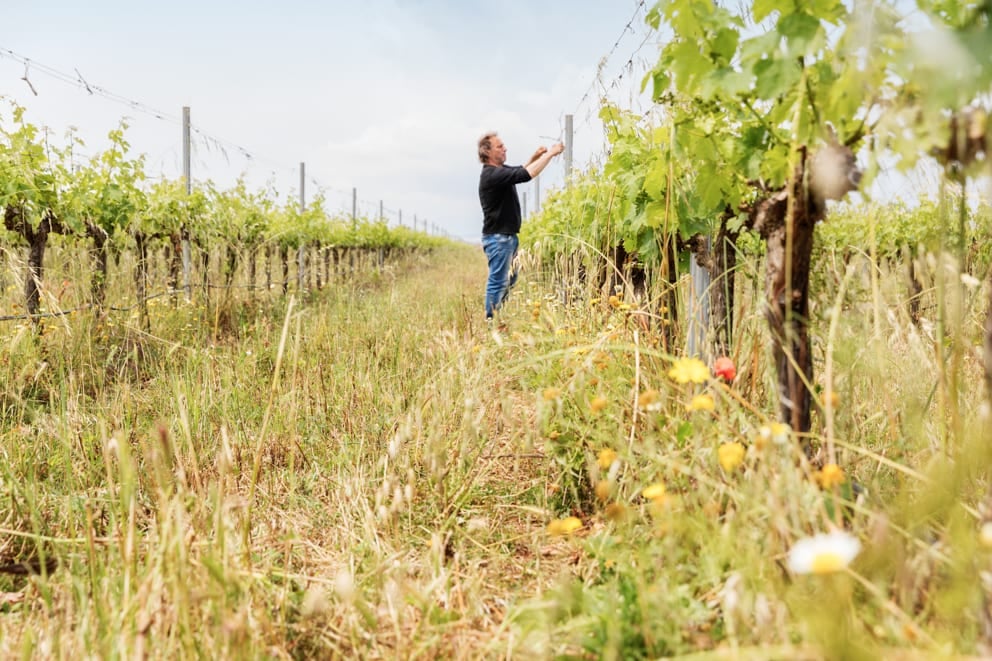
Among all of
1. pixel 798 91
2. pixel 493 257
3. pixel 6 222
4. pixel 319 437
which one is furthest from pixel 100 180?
pixel 798 91

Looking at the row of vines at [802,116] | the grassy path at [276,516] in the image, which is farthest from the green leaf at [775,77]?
the grassy path at [276,516]

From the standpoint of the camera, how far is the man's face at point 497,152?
18.6 ft

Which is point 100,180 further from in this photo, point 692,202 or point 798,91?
point 798,91

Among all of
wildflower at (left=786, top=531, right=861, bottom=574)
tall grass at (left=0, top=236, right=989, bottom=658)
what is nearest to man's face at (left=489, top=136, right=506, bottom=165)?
tall grass at (left=0, top=236, right=989, bottom=658)

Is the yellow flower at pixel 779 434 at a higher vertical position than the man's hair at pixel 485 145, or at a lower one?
lower

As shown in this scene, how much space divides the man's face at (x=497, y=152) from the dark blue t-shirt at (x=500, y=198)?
0.13 meters

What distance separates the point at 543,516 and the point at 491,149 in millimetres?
4586

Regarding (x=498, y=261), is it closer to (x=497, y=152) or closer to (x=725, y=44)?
(x=497, y=152)

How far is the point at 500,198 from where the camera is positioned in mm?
5562

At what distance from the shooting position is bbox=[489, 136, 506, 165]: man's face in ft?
18.6

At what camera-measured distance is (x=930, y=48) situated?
0.80 m

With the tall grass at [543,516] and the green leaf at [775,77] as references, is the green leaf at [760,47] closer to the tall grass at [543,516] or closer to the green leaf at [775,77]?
the green leaf at [775,77]

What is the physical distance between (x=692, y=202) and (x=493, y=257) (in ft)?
12.0

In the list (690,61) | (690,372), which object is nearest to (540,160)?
(690,61)
